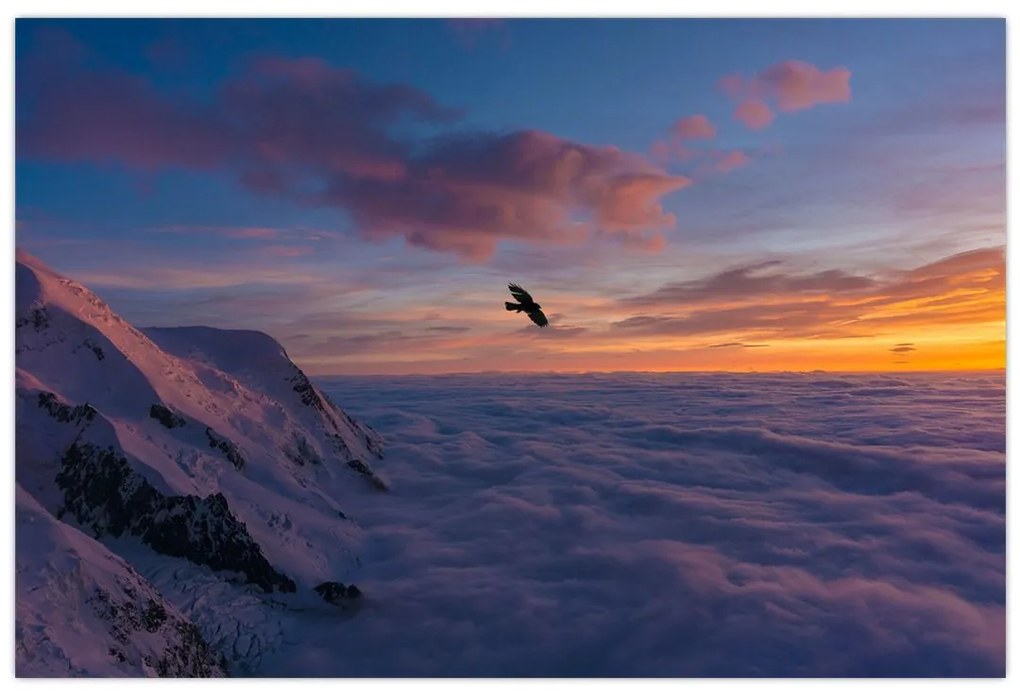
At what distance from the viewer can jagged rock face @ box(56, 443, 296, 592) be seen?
33.7ft

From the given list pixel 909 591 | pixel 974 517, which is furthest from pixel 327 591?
pixel 974 517

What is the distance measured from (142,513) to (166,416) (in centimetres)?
309

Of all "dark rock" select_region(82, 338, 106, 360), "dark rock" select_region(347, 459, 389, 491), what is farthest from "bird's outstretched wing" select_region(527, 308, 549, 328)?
"dark rock" select_region(347, 459, 389, 491)

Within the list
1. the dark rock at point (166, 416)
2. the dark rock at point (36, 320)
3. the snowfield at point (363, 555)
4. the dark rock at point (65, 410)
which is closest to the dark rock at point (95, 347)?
the snowfield at point (363, 555)

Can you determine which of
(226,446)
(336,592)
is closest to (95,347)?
(226,446)

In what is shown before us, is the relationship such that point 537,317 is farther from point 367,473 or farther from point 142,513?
point 367,473

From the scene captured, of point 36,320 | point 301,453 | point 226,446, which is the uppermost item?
point 36,320

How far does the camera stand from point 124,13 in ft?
27.6

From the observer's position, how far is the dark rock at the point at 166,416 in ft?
41.7

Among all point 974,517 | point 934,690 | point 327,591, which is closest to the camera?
point 934,690

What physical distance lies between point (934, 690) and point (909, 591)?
9794 millimetres

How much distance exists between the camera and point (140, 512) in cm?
1036

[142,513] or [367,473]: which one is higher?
[142,513]
